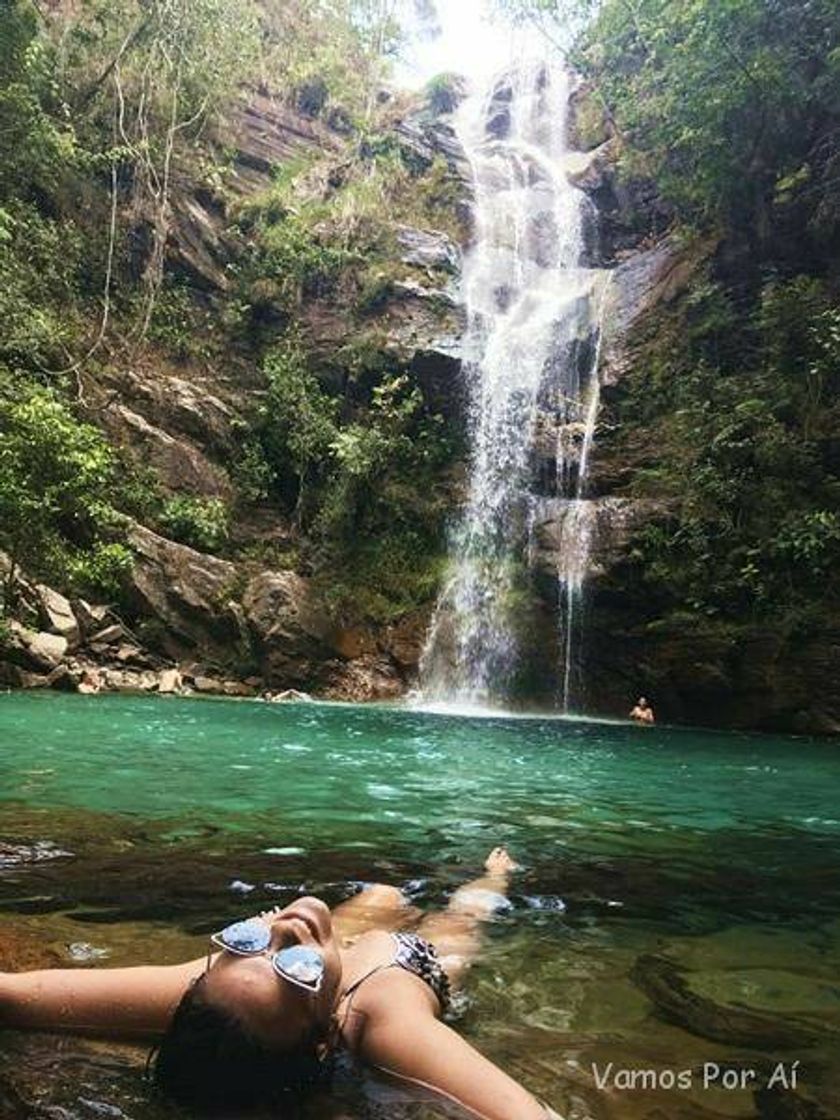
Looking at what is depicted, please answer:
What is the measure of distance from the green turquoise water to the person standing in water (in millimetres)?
6702

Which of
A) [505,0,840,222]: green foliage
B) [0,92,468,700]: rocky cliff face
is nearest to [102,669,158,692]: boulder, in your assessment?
[0,92,468,700]: rocky cliff face

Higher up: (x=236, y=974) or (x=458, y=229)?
(x=458, y=229)

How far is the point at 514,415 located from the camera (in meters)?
20.2

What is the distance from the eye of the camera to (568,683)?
1750 centimetres

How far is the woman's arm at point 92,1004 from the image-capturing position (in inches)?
88.4

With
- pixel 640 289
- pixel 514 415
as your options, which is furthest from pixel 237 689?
pixel 640 289

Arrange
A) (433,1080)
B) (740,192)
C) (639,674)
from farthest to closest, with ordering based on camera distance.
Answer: (740,192) → (639,674) → (433,1080)

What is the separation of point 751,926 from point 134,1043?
243 centimetres

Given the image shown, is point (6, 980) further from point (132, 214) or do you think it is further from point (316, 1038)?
point (132, 214)

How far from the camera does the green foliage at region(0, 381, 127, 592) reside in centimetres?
1416

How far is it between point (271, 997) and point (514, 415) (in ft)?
61.8

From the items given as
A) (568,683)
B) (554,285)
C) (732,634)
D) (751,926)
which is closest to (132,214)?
(554,285)

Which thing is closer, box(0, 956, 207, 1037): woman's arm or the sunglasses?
the sunglasses

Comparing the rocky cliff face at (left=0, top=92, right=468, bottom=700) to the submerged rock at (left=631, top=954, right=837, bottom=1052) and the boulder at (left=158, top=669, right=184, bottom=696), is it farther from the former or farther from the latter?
the submerged rock at (left=631, top=954, right=837, bottom=1052)
